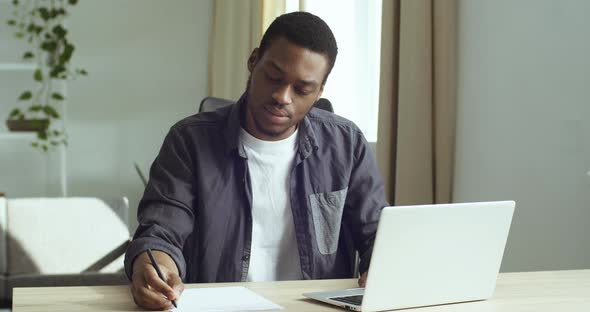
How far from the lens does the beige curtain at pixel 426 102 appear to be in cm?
274

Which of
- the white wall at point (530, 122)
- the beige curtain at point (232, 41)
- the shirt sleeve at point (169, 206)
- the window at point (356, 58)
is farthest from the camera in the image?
the beige curtain at point (232, 41)

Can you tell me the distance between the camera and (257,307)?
1.23m

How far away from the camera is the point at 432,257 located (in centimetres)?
125

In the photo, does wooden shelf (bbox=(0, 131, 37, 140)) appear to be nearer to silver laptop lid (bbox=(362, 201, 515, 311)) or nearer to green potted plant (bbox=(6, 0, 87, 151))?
green potted plant (bbox=(6, 0, 87, 151))

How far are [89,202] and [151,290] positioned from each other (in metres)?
1.58

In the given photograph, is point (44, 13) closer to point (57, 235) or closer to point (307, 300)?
point (57, 235)

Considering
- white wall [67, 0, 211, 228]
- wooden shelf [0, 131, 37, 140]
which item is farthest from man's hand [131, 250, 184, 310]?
white wall [67, 0, 211, 228]

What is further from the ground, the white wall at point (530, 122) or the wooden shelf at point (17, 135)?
the white wall at point (530, 122)

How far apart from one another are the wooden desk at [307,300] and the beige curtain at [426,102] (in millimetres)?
1257

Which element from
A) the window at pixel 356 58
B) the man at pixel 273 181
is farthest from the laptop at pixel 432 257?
the window at pixel 356 58

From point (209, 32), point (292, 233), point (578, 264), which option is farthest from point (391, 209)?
point (209, 32)

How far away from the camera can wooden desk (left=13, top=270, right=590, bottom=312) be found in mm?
1246

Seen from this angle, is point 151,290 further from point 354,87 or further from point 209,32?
point 209,32

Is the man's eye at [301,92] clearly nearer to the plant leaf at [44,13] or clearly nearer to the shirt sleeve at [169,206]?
the shirt sleeve at [169,206]
